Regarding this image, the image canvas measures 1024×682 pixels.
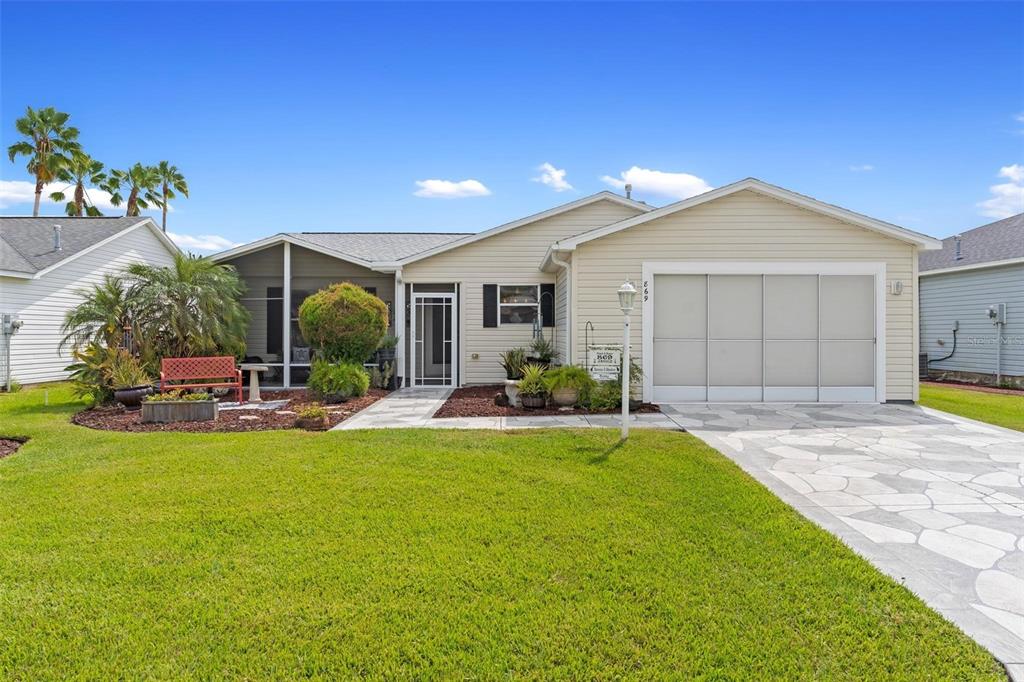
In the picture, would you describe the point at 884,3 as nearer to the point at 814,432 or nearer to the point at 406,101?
the point at 814,432

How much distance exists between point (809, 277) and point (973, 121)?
5.63m

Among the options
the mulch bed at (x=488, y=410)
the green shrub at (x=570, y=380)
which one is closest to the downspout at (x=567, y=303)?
the green shrub at (x=570, y=380)

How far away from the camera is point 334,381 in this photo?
10.2 metres

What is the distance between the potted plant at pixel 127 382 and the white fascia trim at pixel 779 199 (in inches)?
312

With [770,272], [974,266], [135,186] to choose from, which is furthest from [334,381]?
A: [135,186]

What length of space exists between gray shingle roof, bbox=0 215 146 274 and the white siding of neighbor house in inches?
1010

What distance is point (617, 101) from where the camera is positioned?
465 inches

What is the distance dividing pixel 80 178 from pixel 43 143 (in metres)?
2.30

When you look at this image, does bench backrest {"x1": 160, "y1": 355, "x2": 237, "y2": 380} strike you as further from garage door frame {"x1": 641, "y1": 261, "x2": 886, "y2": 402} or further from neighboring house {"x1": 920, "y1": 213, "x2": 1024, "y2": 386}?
neighboring house {"x1": 920, "y1": 213, "x2": 1024, "y2": 386}

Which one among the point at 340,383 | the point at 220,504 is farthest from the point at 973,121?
the point at 220,504

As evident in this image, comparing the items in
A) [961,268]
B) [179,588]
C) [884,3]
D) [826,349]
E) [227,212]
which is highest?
[884,3]

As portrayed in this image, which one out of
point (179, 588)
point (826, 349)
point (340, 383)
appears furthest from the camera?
point (340, 383)

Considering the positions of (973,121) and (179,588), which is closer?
(179,588)

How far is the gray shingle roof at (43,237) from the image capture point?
1334cm
